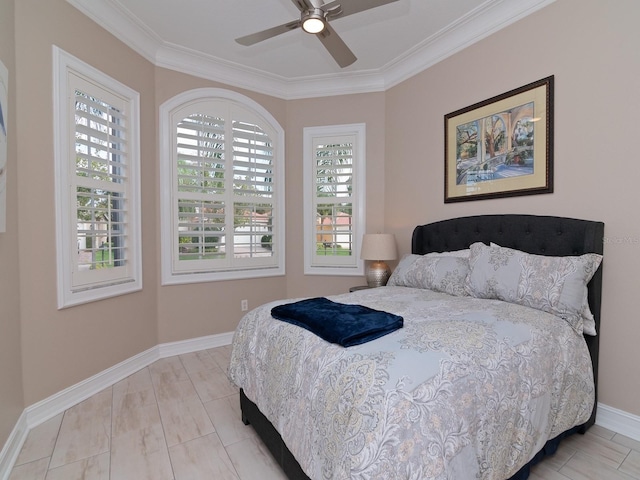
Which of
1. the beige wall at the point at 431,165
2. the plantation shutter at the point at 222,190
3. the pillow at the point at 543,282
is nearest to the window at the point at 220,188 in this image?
the plantation shutter at the point at 222,190

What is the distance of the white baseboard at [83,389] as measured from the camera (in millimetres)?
1808

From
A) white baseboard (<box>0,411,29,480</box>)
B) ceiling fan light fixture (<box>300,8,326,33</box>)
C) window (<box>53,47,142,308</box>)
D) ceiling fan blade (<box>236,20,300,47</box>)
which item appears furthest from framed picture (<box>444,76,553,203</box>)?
white baseboard (<box>0,411,29,480</box>)

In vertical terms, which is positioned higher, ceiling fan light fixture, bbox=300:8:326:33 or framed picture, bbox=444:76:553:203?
ceiling fan light fixture, bbox=300:8:326:33

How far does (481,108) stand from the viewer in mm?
2795

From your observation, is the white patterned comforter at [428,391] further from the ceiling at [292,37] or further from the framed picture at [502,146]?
the ceiling at [292,37]

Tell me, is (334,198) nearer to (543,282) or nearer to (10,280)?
(543,282)

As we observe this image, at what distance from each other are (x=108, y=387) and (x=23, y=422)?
65cm

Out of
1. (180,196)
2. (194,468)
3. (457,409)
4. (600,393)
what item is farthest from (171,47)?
(600,393)

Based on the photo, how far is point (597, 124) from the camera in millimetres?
2105

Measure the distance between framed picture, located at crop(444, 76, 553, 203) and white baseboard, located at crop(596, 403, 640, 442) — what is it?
146 centimetres

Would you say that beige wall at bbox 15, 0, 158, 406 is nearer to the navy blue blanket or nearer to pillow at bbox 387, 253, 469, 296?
the navy blue blanket

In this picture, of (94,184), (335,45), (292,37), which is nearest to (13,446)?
(94,184)

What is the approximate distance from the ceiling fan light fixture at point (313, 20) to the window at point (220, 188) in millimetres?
1857

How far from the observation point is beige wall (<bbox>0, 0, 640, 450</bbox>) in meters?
1.98
